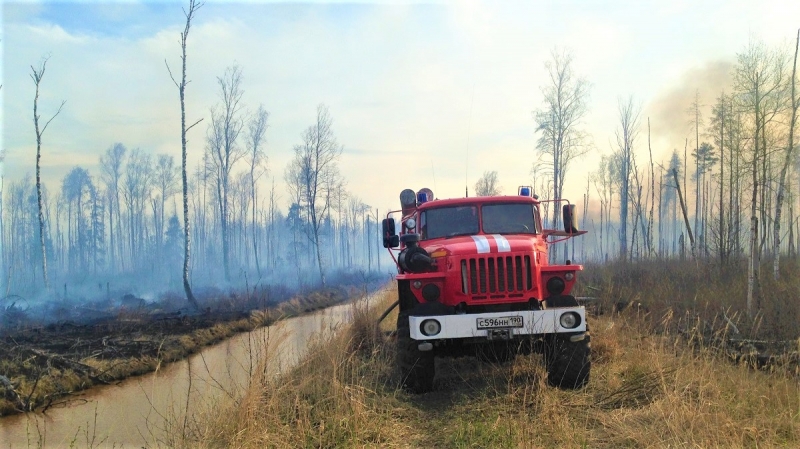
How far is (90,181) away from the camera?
4244cm

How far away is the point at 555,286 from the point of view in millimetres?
6406

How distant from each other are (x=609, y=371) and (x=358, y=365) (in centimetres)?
332

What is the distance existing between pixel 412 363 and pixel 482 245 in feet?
5.29

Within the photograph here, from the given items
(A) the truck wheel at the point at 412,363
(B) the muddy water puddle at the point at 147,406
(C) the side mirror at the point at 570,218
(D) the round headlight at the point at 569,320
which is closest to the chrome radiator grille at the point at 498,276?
(D) the round headlight at the point at 569,320

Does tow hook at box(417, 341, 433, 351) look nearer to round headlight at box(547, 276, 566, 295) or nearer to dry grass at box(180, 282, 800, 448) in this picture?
dry grass at box(180, 282, 800, 448)

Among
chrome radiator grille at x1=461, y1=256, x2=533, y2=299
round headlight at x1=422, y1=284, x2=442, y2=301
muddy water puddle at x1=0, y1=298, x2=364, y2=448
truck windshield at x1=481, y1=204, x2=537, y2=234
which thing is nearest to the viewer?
muddy water puddle at x1=0, y1=298, x2=364, y2=448

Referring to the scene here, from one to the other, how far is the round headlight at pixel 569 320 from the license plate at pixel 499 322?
51 centimetres

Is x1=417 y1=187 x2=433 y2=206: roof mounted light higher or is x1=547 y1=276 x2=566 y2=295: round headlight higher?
x1=417 y1=187 x2=433 y2=206: roof mounted light

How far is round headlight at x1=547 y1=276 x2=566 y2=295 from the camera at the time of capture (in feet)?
21.0

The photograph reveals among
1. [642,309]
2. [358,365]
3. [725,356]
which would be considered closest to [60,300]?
[358,365]

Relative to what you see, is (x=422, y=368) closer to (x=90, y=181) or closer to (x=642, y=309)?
(x=642, y=309)

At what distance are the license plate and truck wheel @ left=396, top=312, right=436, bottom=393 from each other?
2.62 feet

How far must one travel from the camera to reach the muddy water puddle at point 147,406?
541 centimetres

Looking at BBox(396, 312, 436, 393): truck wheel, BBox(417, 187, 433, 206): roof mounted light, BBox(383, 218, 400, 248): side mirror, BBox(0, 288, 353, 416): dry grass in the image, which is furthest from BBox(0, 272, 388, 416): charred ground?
BBox(417, 187, 433, 206): roof mounted light
